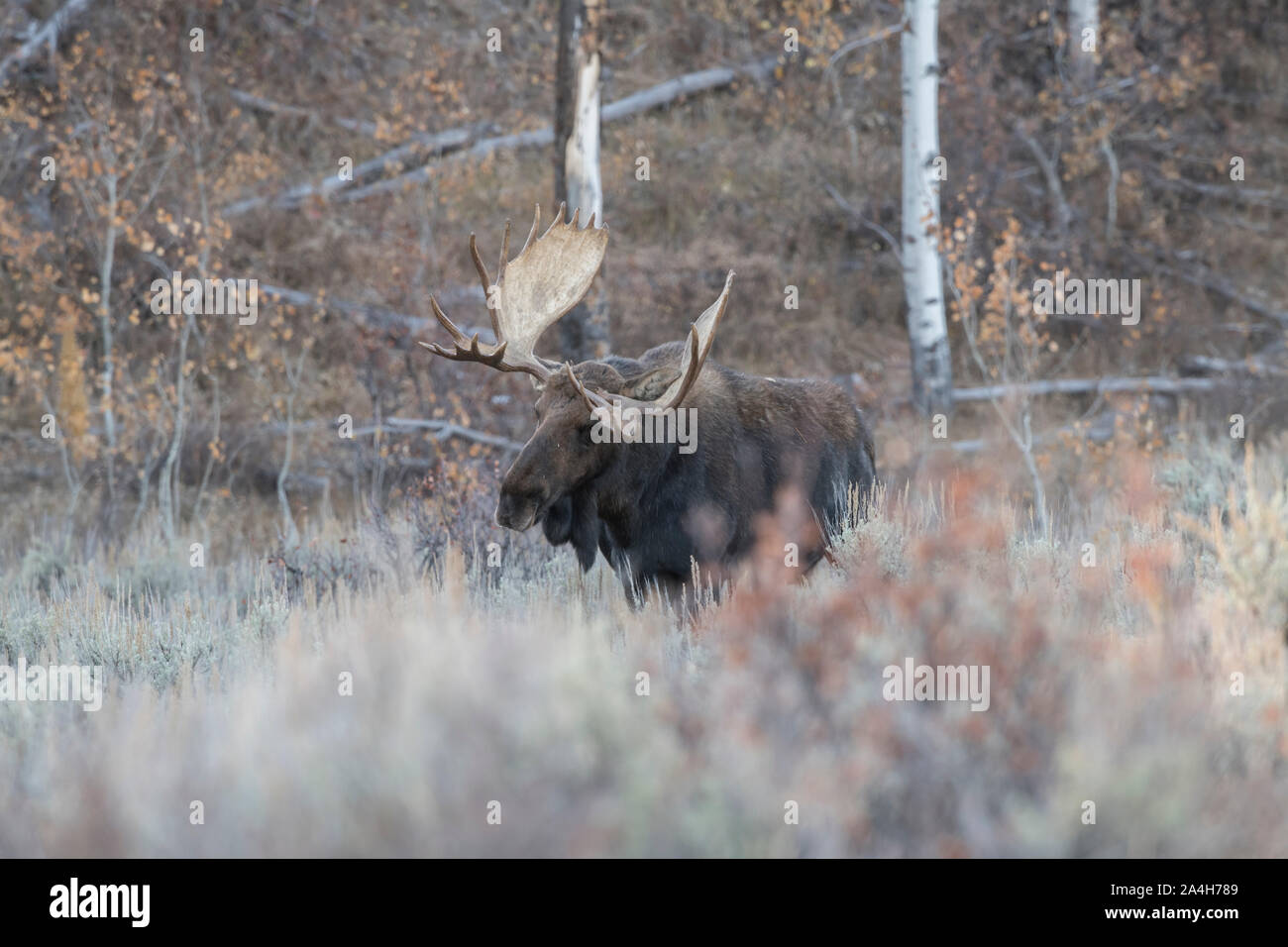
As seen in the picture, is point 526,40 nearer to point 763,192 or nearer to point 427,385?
point 763,192

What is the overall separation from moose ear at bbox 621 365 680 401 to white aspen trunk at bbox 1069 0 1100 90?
9.98 m

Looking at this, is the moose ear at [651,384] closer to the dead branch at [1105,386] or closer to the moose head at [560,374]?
the moose head at [560,374]

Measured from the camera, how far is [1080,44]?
13.5 metres

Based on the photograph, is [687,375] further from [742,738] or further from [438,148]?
[438,148]

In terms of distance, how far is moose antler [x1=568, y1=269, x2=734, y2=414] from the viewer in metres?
4.92

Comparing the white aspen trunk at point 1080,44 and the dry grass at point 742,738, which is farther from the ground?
the white aspen trunk at point 1080,44

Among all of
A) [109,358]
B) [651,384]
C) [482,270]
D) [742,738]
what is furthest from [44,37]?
[742,738]

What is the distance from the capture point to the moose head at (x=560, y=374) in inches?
196

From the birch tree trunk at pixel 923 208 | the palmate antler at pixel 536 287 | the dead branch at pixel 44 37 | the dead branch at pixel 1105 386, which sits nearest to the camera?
the palmate antler at pixel 536 287

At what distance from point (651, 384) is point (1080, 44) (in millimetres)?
10117

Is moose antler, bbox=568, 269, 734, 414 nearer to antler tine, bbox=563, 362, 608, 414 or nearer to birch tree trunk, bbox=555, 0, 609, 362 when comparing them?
antler tine, bbox=563, 362, 608, 414

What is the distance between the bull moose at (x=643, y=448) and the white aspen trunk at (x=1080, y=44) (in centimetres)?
913

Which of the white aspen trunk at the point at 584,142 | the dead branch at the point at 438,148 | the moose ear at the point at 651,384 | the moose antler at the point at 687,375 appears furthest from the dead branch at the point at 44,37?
the moose antler at the point at 687,375

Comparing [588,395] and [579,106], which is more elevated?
[579,106]
